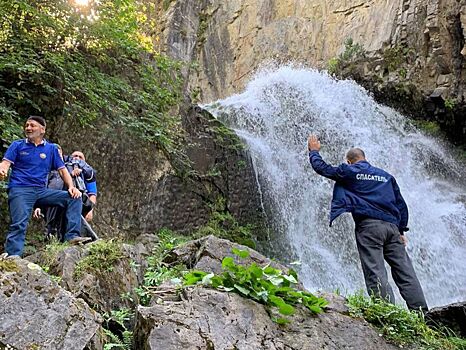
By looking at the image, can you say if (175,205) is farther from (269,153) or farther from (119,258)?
(119,258)

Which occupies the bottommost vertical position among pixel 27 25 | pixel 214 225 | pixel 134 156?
pixel 214 225

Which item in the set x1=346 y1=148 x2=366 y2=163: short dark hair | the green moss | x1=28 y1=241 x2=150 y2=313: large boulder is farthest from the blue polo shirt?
x1=346 y1=148 x2=366 y2=163: short dark hair

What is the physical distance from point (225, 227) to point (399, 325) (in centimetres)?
748

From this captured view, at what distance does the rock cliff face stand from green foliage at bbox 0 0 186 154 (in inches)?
116

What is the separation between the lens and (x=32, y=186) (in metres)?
5.67

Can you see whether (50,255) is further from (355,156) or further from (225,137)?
(225,137)

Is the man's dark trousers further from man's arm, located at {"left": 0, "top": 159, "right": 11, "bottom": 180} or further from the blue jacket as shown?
the blue jacket

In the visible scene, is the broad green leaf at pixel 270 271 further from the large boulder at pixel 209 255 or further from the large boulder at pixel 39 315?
the large boulder at pixel 39 315

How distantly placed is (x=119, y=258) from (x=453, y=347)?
293 centimetres

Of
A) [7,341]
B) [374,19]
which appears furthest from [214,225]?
[374,19]

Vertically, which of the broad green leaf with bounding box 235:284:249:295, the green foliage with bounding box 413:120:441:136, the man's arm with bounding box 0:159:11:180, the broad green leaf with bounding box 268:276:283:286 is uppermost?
the green foliage with bounding box 413:120:441:136

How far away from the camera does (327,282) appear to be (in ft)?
33.9

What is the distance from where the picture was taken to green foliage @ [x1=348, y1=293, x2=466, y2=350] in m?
3.97

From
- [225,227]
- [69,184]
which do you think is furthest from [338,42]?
[69,184]
